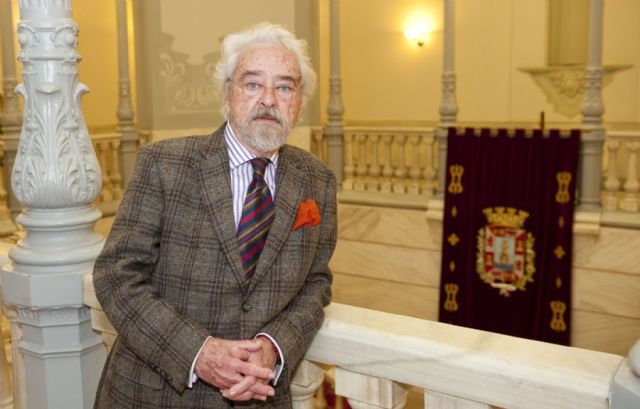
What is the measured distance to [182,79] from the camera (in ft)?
28.2

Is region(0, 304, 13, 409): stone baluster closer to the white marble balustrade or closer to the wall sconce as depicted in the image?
the white marble balustrade

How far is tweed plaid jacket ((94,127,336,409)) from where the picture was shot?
1.96 m

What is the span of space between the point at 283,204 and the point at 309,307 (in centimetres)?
30

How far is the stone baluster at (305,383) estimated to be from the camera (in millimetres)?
2090

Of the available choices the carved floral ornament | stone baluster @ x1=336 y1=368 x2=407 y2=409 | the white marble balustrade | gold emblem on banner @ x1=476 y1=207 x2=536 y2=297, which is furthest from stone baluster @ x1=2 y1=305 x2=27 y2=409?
the white marble balustrade

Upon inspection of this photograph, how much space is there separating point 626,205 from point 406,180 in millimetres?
2551

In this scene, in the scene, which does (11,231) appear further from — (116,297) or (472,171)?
(116,297)

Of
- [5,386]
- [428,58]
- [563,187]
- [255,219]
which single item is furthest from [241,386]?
[428,58]

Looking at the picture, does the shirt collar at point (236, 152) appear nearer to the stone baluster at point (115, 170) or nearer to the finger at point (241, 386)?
the finger at point (241, 386)

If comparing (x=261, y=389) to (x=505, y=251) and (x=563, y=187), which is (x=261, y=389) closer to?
(x=563, y=187)

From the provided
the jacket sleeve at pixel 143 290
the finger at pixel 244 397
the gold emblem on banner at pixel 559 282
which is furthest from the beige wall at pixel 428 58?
the finger at pixel 244 397

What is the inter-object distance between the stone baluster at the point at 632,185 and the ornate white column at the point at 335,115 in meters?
3.29

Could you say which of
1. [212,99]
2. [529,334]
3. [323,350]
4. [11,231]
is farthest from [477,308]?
[323,350]

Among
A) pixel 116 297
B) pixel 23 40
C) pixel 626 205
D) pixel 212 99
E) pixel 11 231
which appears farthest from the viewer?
pixel 212 99
